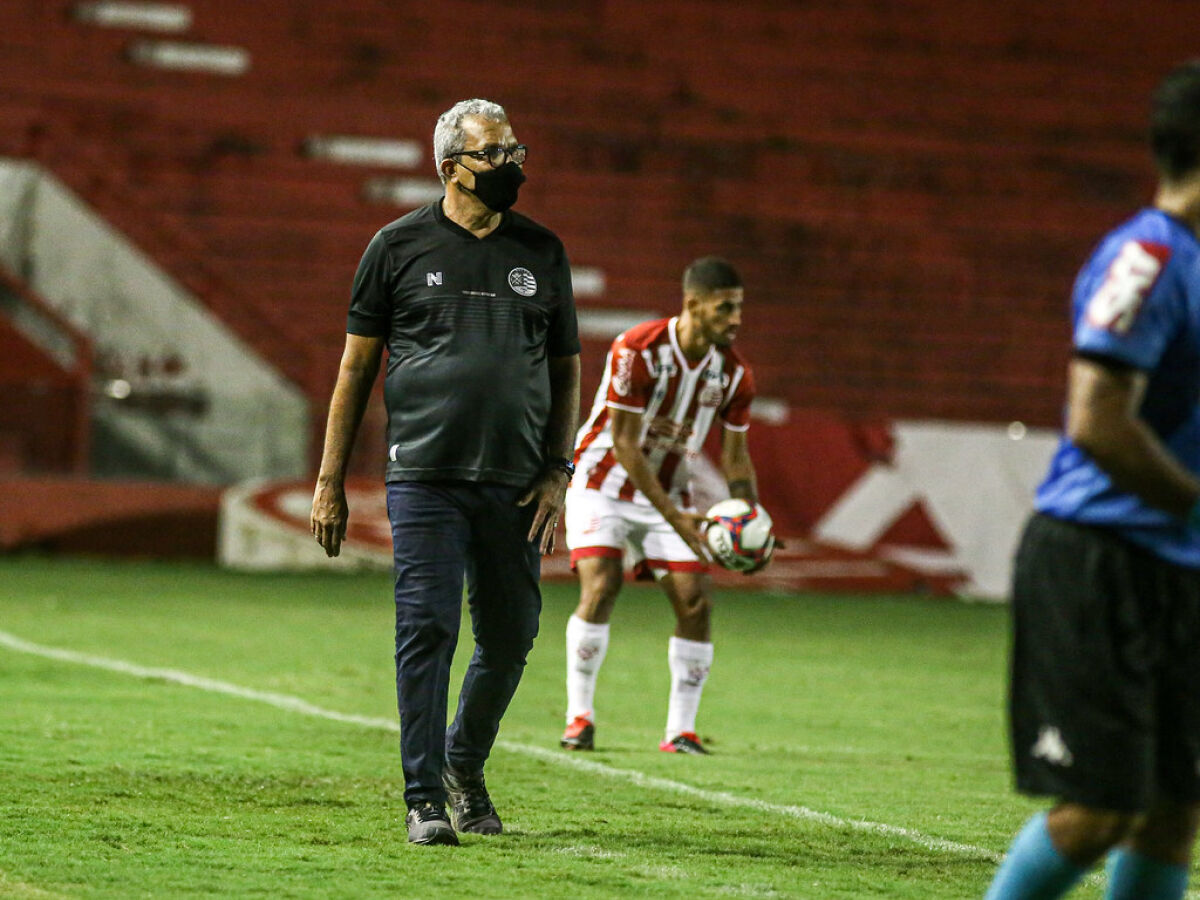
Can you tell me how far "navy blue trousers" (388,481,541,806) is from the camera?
5.25 metres

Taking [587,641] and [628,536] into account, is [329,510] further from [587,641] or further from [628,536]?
[628,536]

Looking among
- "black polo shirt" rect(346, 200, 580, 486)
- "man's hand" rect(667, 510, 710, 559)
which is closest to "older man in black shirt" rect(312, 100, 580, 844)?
"black polo shirt" rect(346, 200, 580, 486)

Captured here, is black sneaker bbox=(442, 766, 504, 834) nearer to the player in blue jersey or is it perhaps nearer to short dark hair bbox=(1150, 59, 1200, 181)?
the player in blue jersey

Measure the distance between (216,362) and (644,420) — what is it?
49.8 ft

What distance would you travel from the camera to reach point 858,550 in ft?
61.4

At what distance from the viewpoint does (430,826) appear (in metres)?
5.21

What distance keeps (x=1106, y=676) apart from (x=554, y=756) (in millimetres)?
4284

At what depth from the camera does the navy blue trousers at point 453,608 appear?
525 centimetres

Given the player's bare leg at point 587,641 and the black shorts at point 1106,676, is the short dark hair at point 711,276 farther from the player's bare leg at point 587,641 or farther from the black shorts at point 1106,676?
the black shorts at point 1106,676

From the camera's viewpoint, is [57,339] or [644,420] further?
[57,339]

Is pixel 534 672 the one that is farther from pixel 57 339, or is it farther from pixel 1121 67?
pixel 1121 67

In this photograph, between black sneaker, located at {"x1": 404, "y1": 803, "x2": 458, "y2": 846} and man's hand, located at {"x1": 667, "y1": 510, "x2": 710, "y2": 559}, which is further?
man's hand, located at {"x1": 667, "y1": 510, "x2": 710, "y2": 559}

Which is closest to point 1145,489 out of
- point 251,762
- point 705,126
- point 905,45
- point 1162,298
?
point 1162,298

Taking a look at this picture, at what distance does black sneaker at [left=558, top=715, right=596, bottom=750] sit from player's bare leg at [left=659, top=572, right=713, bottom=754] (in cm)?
33
